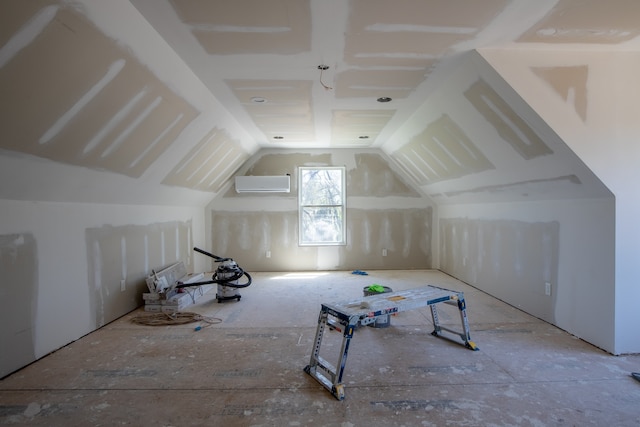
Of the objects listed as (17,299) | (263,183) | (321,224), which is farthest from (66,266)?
(321,224)

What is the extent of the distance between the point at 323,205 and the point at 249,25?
4733 millimetres

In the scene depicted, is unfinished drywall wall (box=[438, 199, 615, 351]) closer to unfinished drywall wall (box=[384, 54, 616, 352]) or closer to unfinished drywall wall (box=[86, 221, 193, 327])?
unfinished drywall wall (box=[384, 54, 616, 352])

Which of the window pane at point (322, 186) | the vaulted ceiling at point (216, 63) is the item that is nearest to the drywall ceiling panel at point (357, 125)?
the vaulted ceiling at point (216, 63)

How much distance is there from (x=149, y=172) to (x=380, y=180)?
435 cm

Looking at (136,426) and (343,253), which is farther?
(343,253)

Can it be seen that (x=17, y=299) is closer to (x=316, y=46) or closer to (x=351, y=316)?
(x=351, y=316)

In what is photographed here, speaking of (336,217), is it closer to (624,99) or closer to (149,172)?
(149,172)

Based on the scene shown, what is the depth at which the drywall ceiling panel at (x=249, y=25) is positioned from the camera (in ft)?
6.93

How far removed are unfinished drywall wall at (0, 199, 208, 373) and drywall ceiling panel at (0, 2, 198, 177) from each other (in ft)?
1.97

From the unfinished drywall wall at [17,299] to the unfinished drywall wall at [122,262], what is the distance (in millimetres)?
680

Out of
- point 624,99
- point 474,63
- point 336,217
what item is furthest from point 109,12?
point 336,217

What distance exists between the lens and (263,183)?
6523 millimetres

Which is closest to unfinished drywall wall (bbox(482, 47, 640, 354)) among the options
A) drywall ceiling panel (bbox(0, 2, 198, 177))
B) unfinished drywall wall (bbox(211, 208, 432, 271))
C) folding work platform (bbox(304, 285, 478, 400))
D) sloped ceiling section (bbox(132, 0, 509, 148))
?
sloped ceiling section (bbox(132, 0, 509, 148))

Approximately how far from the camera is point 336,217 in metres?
6.93
